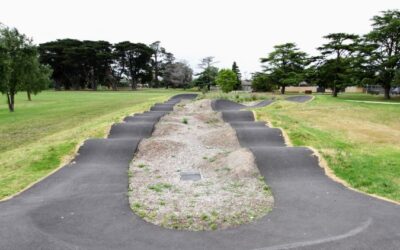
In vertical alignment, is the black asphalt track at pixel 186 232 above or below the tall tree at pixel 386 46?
below

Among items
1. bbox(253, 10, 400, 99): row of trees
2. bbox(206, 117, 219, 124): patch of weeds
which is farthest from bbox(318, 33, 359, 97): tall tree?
bbox(206, 117, 219, 124): patch of weeds

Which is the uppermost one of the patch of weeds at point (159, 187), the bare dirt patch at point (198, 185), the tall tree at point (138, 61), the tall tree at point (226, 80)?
the tall tree at point (138, 61)

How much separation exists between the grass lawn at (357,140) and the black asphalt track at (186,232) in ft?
3.05

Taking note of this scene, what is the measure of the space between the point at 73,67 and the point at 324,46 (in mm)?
58197

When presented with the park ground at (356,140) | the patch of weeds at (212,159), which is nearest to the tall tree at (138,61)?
the park ground at (356,140)

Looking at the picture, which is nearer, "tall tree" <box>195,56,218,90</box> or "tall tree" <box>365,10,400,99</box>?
"tall tree" <box>365,10,400,99</box>

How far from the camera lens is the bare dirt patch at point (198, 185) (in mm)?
6803

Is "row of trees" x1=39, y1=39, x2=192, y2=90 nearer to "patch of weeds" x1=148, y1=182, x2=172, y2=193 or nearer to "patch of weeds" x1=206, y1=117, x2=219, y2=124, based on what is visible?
"patch of weeds" x1=206, y1=117, x2=219, y2=124

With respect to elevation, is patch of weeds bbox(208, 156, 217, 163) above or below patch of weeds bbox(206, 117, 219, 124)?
below

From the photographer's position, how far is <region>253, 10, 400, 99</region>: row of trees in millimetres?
38562

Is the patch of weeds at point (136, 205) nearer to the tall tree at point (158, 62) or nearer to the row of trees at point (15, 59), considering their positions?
the row of trees at point (15, 59)

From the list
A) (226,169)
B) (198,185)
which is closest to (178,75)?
(226,169)

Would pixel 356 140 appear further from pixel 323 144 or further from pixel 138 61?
pixel 138 61

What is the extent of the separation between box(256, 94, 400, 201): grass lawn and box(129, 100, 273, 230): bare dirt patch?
8.52ft
